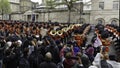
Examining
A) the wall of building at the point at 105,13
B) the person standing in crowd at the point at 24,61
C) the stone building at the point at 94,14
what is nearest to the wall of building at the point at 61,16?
the stone building at the point at 94,14

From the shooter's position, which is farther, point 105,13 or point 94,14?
point 94,14

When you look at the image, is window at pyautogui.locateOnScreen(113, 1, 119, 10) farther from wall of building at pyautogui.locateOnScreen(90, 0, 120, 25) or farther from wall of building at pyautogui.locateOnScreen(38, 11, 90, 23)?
wall of building at pyautogui.locateOnScreen(38, 11, 90, 23)

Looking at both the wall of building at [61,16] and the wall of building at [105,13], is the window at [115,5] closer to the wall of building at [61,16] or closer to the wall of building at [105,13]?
the wall of building at [105,13]

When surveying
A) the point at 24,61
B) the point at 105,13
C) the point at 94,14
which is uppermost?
the point at 24,61

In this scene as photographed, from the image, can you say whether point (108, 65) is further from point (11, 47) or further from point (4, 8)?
point (4, 8)

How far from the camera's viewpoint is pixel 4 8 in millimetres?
71250

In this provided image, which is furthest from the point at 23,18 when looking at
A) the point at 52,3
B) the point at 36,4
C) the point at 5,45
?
the point at 5,45

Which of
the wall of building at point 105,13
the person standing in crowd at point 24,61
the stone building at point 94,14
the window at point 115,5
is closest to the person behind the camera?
the person standing in crowd at point 24,61

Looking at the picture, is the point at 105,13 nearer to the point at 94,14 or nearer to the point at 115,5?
the point at 94,14

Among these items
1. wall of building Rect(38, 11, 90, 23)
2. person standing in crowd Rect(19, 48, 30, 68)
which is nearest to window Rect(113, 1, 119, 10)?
wall of building Rect(38, 11, 90, 23)

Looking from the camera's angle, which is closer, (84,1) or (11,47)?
(11,47)

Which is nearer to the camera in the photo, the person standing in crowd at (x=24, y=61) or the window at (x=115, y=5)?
the person standing in crowd at (x=24, y=61)

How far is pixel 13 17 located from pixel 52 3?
9.67 m

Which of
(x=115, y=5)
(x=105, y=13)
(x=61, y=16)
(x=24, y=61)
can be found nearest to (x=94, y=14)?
(x=105, y=13)
